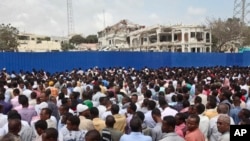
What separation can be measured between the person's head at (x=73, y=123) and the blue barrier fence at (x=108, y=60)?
19.9 m

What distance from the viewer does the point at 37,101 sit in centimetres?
899

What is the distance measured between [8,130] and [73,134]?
98cm

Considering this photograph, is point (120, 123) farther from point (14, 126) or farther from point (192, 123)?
point (14, 126)

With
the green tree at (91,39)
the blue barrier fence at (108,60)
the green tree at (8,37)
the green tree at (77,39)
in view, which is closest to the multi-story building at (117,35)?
the green tree at (91,39)

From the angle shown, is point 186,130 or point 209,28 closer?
point 186,130

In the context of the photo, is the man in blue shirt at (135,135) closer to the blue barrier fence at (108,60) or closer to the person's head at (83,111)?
the person's head at (83,111)

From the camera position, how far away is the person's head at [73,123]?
5.94m

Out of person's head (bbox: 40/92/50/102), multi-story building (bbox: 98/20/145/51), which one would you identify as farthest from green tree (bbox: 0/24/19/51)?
person's head (bbox: 40/92/50/102)

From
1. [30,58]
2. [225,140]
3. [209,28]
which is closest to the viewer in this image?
[225,140]

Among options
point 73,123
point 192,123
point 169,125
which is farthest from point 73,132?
point 192,123

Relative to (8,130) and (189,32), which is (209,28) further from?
(8,130)

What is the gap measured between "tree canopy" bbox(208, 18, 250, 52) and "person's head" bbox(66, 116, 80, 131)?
191 feet

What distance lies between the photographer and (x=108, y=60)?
30.0 meters

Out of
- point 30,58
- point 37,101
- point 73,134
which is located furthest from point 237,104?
point 30,58
